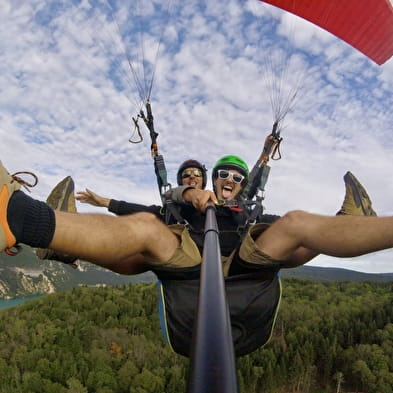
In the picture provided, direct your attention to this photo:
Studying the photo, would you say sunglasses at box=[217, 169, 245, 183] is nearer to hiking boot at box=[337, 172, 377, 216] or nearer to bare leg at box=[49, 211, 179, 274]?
hiking boot at box=[337, 172, 377, 216]

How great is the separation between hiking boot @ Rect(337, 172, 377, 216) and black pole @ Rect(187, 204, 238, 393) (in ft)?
9.59

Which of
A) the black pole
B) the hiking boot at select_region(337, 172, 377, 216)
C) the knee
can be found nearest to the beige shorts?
the knee

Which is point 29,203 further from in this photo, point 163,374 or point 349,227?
point 163,374

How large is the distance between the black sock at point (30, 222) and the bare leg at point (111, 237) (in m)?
0.04

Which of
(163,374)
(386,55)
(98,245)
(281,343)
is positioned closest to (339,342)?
(281,343)

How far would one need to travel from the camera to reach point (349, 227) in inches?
77.5

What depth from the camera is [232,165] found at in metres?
3.78

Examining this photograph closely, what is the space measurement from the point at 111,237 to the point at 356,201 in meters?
2.81

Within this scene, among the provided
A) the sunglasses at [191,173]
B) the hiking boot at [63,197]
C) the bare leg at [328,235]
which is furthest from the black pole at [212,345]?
the sunglasses at [191,173]

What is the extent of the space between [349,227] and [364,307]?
80019mm

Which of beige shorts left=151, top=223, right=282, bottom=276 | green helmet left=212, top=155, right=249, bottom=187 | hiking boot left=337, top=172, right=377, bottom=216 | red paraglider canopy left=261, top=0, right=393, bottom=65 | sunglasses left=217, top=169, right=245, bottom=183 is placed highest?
red paraglider canopy left=261, top=0, right=393, bottom=65

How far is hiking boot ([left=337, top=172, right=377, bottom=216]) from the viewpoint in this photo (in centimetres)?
352

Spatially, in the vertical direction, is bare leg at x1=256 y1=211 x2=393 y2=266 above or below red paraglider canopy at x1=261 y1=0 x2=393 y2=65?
below

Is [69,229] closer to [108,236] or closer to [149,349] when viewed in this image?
[108,236]
